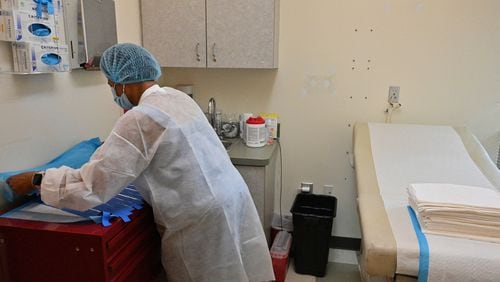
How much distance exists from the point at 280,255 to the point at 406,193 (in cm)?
97

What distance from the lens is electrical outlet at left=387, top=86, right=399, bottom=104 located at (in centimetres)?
255

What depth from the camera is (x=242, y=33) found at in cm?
238

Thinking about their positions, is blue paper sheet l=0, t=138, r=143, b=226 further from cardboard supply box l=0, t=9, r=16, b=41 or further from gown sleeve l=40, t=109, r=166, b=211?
cardboard supply box l=0, t=9, r=16, b=41

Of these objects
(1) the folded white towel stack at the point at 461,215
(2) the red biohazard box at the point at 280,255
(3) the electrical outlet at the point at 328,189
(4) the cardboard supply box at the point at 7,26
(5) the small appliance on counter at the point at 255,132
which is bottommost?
(2) the red biohazard box at the point at 280,255

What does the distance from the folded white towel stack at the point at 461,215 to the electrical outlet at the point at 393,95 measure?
115 cm

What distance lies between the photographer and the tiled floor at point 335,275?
2.49 metres

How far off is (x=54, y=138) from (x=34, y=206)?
1.37 feet

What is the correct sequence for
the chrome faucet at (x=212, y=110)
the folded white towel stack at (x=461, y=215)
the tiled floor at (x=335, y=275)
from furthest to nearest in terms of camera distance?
the chrome faucet at (x=212, y=110) < the tiled floor at (x=335, y=275) < the folded white towel stack at (x=461, y=215)

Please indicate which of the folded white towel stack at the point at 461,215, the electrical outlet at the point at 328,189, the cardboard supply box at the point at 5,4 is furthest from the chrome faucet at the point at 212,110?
the folded white towel stack at the point at 461,215

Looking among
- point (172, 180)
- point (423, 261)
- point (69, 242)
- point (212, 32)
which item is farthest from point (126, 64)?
point (423, 261)

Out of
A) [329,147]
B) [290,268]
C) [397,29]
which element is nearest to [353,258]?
[290,268]

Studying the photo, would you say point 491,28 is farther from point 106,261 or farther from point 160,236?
point 106,261

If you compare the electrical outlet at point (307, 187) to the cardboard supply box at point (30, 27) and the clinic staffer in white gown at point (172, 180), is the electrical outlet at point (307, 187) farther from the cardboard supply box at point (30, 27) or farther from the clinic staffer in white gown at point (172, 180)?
the cardboard supply box at point (30, 27)

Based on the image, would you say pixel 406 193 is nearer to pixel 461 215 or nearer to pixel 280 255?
pixel 461 215
